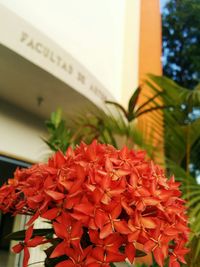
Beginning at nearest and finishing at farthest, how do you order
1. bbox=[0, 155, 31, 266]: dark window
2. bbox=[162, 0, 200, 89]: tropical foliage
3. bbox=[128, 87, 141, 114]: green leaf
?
bbox=[128, 87, 141, 114]: green leaf < bbox=[0, 155, 31, 266]: dark window < bbox=[162, 0, 200, 89]: tropical foliage

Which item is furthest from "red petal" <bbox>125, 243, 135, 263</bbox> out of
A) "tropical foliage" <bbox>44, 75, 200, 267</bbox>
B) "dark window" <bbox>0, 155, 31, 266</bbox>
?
"dark window" <bbox>0, 155, 31, 266</bbox>

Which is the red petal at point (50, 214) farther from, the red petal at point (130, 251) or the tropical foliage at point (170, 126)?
the tropical foliage at point (170, 126)

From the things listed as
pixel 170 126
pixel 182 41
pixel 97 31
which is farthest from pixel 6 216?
pixel 182 41

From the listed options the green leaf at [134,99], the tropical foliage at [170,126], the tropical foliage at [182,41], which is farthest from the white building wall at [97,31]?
the tropical foliage at [182,41]

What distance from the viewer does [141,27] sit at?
7.24 m

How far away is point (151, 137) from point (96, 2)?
3191 mm

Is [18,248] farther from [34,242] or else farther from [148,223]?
[148,223]

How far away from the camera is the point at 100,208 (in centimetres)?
103

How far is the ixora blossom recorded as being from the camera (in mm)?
1010

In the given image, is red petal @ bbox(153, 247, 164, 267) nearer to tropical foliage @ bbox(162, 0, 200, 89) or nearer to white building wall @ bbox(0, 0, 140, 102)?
white building wall @ bbox(0, 0, 140, 102)

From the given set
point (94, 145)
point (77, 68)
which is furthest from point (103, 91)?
point (94, 145)

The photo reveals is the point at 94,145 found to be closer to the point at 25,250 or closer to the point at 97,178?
the point at 97,178

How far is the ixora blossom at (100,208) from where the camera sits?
39.8 inches

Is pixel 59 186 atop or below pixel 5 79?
below
